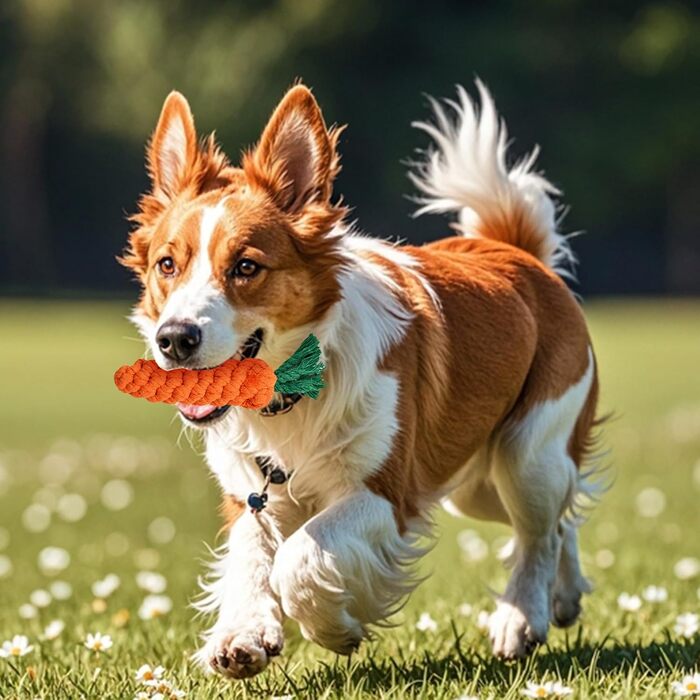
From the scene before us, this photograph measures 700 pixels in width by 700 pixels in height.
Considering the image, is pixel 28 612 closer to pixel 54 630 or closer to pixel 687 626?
pixel 54 630

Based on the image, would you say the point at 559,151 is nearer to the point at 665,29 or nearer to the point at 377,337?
the point at 665,29

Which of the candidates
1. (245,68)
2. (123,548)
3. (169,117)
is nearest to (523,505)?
(169,117)

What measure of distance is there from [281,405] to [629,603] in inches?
66.7

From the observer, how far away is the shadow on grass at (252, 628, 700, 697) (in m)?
4.48

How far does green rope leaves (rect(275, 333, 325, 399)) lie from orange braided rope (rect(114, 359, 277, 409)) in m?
0.19

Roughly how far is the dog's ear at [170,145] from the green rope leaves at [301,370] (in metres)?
0.77

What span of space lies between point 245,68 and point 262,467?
3702 cm

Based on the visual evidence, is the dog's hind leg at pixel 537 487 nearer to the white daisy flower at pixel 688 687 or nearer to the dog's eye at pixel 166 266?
the white daisy flower at pixel 688 687

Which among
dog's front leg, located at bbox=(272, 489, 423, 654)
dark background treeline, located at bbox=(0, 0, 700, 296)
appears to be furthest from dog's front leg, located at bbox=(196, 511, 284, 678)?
dark background treeline, located at bbox=(0, 0, 700, 296)

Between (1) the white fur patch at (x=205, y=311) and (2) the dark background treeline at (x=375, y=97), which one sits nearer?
(1) the white fur patch at (x=205, y=311)

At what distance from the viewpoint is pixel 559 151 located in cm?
4219

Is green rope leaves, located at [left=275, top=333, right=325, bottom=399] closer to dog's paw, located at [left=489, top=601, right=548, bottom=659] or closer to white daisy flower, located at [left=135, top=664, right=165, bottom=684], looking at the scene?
white daisy flower, located at [left=135, top=664, right=165, bottom=684]

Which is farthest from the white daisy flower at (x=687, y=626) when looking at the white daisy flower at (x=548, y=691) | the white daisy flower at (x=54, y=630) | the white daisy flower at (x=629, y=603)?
the white daisy flower at (x=54, y=630)

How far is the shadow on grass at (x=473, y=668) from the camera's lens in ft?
14.7
